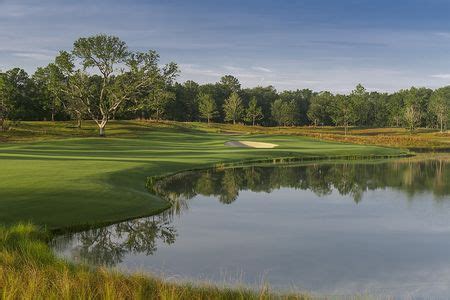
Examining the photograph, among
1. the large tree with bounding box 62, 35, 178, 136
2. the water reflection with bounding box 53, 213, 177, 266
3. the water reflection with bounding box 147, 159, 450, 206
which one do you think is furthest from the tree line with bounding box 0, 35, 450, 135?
the water reflection with bounding box 53, 213, 177, 266

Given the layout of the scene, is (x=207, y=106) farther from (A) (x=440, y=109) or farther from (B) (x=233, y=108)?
(A) (x=440, y=109)

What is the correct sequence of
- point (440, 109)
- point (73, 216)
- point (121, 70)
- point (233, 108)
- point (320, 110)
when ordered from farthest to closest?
point (320, 110) < point (440, 109) < point (233, 108) < point (121, 70) < point (73, 216)

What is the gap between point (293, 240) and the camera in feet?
58.1

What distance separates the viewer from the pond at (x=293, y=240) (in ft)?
44.1

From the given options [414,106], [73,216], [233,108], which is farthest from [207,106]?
[73,216]

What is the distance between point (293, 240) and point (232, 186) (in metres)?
16.2

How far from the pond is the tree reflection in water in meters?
0.08

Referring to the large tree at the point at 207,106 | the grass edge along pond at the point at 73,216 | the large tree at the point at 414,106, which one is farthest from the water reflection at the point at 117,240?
the large tree at the point at 414,106

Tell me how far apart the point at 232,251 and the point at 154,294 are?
675cm

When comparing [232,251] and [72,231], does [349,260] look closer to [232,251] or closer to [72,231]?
[232,251]

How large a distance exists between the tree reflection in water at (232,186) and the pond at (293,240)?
79mm

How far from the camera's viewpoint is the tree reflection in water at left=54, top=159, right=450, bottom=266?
17.0 meters

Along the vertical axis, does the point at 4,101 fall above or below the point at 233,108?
below

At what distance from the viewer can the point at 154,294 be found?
9.63 metres
